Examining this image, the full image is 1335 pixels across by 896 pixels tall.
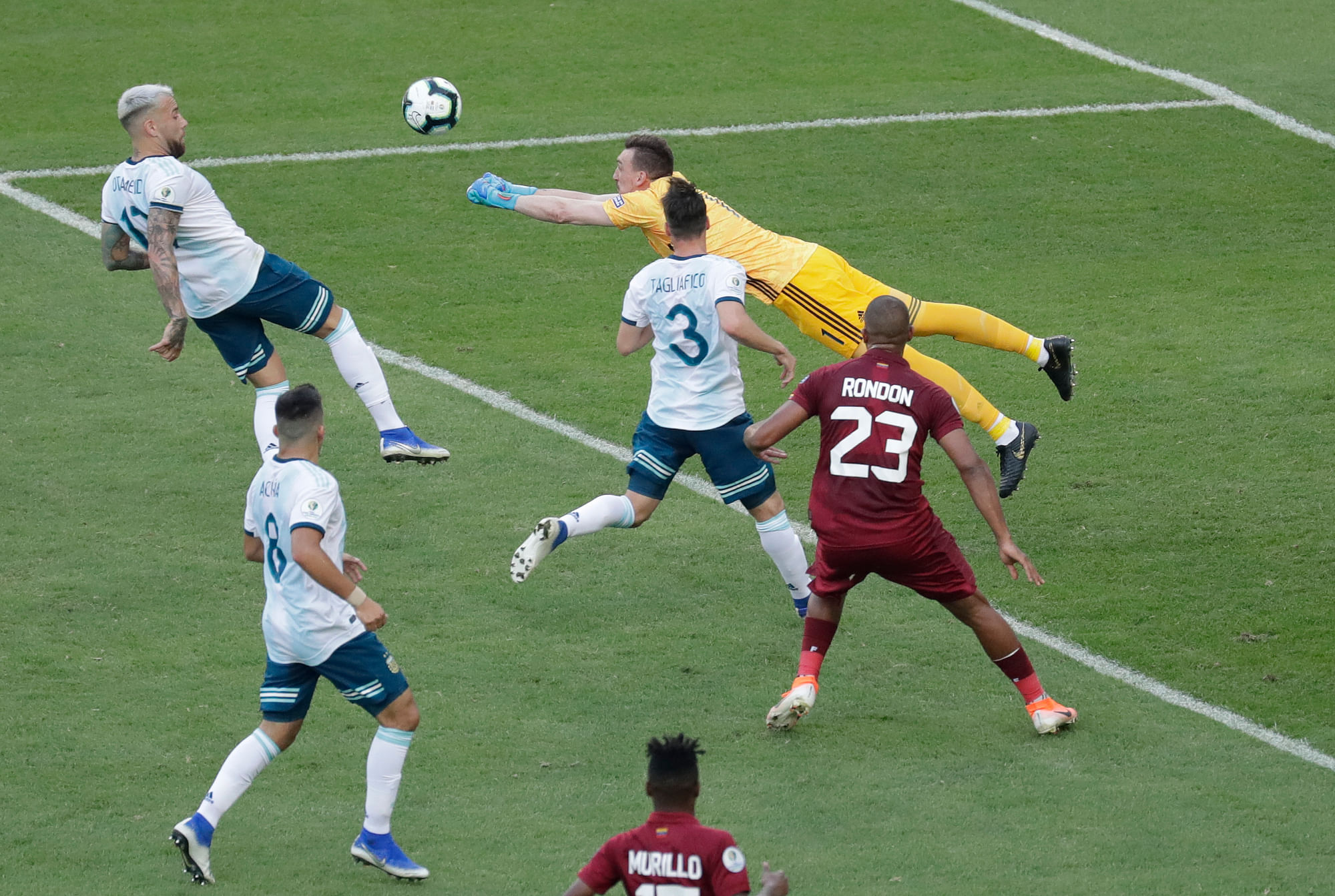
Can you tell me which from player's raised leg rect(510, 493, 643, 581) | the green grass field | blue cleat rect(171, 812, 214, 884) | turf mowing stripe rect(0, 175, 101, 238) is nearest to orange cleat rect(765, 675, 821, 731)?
the green grass field

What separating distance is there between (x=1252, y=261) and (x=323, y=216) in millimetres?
8625

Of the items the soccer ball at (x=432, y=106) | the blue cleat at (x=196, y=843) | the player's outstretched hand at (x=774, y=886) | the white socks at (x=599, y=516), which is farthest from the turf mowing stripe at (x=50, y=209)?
the player's outstretched hand at (x=774, y=886)

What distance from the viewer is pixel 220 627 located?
8.80m

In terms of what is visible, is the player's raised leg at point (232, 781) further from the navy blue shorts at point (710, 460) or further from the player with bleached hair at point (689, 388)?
the navy blue shorts at point (710, 460)

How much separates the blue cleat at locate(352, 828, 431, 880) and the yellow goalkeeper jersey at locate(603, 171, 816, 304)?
4076mm

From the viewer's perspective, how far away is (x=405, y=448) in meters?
9.26

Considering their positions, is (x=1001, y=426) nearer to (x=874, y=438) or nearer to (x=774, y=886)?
(x=874, y=438)

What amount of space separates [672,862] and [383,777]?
2.03m

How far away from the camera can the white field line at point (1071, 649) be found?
7.63 meters

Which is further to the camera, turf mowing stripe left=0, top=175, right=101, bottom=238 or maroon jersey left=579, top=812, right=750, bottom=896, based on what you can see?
turf mowing stripe left=0, top=175, right=101, bottom=238

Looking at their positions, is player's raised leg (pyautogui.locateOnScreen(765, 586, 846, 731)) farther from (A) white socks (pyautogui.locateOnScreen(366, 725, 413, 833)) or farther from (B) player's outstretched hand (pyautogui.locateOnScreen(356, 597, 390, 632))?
(B) player's outstretched hand (pyautogui.locateOnScreen(356, 597, 390, 632))

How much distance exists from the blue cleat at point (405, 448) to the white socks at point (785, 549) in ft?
6.20

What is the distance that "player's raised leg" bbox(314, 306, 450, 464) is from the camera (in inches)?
367

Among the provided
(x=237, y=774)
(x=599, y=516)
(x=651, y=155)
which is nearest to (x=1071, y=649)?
(x=599, y=516)
